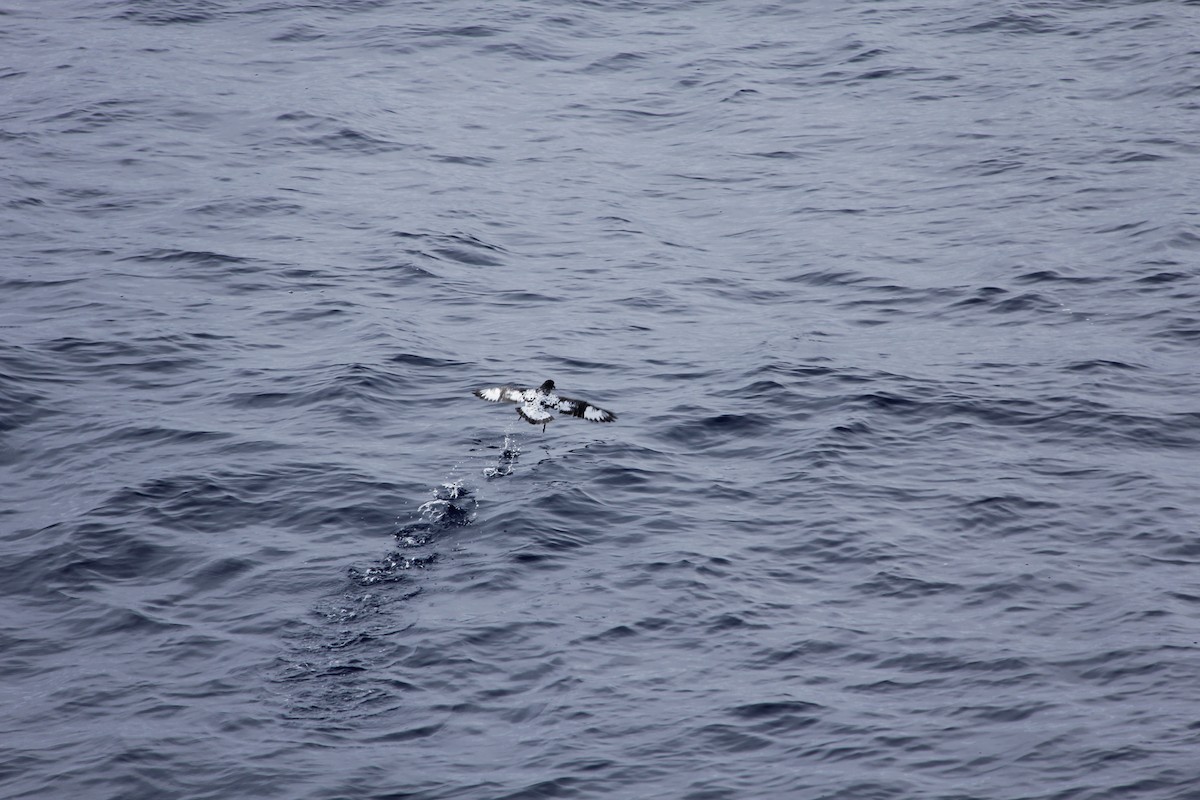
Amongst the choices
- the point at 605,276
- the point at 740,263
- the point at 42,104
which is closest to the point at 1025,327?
the point at 740,263

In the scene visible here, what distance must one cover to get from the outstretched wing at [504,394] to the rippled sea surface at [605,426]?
3.04 ft

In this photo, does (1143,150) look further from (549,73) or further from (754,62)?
(549,73)

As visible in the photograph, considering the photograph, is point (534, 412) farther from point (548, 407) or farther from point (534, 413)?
point (548, 407)

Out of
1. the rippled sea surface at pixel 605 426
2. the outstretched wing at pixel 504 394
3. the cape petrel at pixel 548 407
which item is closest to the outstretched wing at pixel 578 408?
the cape petrel at pixel 548 407

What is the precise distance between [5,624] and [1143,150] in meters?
27.4

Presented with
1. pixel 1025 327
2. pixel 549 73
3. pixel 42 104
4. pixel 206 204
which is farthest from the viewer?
pixel 549 73

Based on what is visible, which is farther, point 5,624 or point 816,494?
point 816,494

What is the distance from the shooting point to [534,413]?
2048 centimetres

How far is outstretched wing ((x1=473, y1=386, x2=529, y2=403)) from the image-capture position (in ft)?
68.5

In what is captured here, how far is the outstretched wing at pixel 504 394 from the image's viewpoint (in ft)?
68.5

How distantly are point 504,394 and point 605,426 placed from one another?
2362 millimetres

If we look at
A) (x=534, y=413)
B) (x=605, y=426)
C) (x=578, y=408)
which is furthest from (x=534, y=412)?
(x=605, y=426)

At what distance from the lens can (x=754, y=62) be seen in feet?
136

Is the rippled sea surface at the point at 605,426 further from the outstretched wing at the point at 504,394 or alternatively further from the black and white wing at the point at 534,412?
the black and white wing at the point at 534,412
